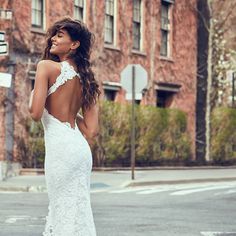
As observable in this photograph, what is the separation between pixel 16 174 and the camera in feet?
75.1

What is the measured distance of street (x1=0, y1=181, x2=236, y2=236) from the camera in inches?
413

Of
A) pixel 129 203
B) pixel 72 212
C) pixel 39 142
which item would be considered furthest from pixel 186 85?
pixel 72 212

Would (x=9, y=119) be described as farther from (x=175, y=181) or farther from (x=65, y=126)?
(x=65, y=126)

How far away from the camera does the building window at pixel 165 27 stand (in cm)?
3167

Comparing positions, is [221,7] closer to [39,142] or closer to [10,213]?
[39,142]

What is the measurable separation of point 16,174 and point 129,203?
850 cm

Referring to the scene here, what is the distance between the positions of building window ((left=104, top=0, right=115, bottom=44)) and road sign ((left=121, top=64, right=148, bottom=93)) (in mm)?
7012

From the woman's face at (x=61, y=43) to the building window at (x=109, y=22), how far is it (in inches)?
896

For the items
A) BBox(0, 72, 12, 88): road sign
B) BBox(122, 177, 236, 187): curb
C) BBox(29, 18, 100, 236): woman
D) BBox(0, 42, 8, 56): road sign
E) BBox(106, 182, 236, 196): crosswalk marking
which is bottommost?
BBox(106, 182, 236, 196): crosswalk marking

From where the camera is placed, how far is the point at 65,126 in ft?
18.1

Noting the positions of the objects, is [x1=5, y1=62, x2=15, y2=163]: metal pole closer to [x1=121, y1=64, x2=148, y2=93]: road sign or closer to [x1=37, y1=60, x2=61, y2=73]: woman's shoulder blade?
[x1=121, y1=64, x2=148, y2=93]: road sign

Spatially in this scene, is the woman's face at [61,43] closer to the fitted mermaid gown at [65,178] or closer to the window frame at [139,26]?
the fitted mermaid gown at [65,178]

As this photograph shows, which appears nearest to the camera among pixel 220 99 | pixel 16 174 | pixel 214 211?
pixel 214 211

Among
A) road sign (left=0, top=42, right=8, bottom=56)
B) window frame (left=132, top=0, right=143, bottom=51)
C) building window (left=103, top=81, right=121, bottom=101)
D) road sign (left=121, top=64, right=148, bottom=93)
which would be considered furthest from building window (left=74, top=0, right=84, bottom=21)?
road sign (left=0, top=42, right=8, bottom=56)
